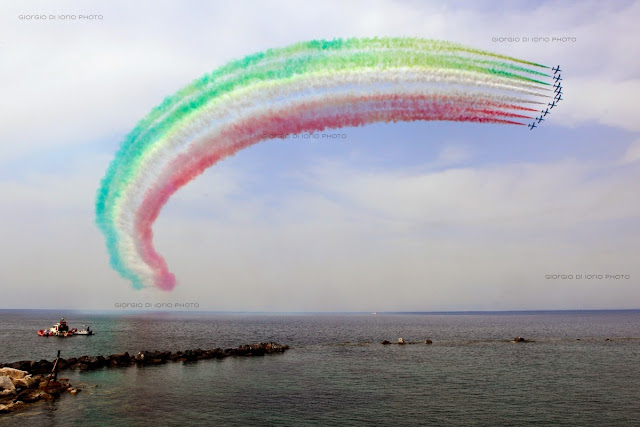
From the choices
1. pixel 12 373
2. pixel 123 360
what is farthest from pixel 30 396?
pixel 123 360

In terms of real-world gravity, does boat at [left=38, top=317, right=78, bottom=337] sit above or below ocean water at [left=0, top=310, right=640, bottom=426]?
above

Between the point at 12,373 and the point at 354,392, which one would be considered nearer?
the point at 12,373

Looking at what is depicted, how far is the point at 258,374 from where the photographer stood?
5912cm

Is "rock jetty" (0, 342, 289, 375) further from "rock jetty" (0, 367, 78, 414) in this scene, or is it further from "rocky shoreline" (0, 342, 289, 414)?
"rock jetty" (0, 367, 78, 414)

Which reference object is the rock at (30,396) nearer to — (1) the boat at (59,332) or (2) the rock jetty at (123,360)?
(2) the rock jetty at (123,360)

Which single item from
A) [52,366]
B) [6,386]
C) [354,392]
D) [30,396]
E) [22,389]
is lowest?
[354,392]

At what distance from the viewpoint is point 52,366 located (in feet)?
196

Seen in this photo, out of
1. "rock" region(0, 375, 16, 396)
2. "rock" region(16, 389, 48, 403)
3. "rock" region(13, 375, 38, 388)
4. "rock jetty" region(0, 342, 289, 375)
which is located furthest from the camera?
"rock jetty" region(0, 342, 289, 375)

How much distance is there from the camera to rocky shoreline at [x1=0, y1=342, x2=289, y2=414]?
139ft

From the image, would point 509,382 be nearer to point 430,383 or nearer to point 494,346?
point 430,383

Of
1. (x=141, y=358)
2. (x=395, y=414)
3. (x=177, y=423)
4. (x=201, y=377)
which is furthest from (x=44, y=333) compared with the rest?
(x=395, y=414)

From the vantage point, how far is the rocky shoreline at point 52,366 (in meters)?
42.3

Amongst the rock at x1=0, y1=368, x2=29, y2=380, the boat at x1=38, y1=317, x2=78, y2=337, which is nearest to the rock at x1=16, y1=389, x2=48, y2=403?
the rock at x1=0, y1=368, x2=29, y2=380

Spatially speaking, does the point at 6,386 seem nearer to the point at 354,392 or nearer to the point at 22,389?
the point at 22,389
